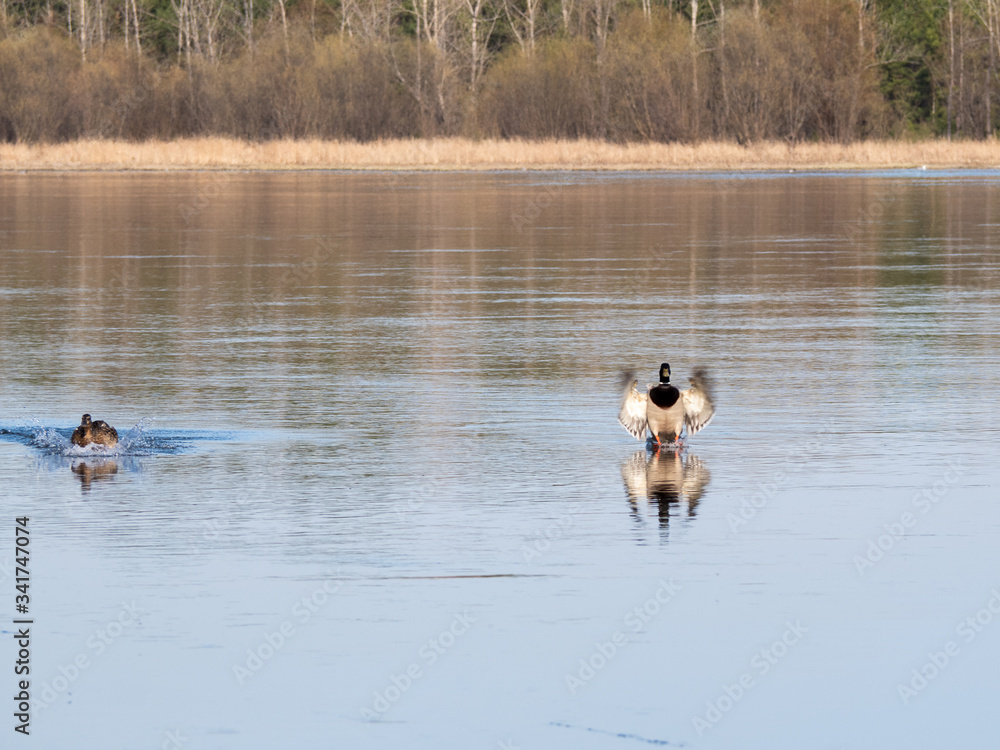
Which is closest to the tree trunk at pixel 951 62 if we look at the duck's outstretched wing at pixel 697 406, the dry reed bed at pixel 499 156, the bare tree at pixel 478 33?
the dry reed bed at pixel 499 156

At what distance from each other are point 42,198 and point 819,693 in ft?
123

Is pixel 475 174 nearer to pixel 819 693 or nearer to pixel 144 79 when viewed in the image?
pixel 144 79

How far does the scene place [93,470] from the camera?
10.2 m

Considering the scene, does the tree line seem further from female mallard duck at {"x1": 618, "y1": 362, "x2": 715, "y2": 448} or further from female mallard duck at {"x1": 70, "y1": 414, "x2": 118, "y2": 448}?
female mallard duck at {"x1": 70, "y1": 414, "x2": 118, "y2": 448}

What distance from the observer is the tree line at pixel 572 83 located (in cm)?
6812

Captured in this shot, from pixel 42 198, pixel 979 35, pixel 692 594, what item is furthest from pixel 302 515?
pixel 979 35

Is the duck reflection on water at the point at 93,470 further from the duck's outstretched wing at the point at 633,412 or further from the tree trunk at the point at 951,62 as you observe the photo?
the tree trunk at the point at 951,62

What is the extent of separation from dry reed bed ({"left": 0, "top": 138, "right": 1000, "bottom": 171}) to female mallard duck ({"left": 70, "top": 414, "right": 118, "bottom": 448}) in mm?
50440

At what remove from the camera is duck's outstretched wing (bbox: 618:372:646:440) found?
34.7ft

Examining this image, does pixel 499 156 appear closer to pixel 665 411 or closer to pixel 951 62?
pixel 951 62

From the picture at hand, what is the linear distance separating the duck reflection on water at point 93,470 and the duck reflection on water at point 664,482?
2898mm

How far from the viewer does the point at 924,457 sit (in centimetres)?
1033

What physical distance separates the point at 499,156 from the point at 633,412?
52.9m

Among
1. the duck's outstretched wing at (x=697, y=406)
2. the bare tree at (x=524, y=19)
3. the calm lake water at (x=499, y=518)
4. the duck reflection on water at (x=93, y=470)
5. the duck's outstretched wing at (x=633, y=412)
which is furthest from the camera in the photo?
the bare tree at (x=524, y=19)
